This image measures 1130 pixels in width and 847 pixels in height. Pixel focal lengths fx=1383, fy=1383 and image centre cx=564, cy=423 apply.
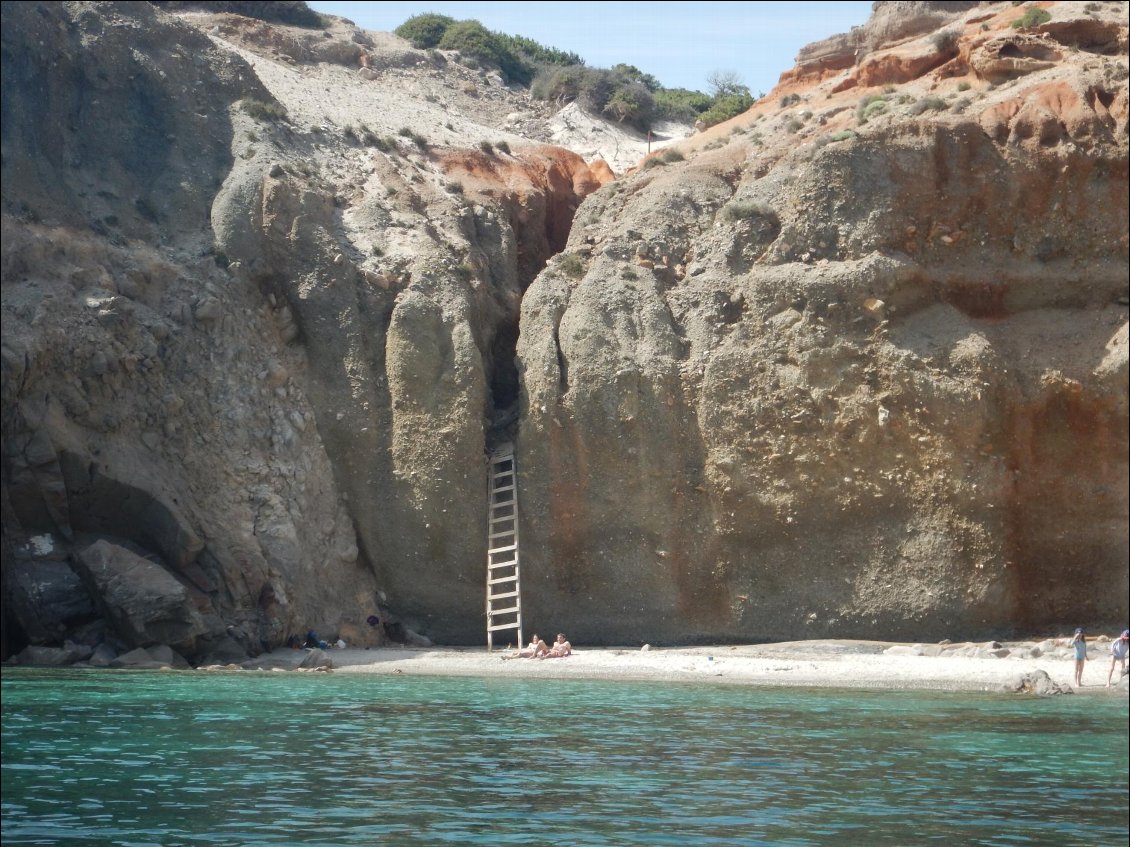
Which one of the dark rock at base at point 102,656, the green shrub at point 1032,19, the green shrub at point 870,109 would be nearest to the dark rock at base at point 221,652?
the dark rock at base at point 102,656

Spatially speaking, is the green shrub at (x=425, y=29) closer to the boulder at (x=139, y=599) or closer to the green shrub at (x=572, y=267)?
the green shrub at (x=572, y=267)

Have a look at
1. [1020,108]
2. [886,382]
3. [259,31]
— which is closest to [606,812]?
[886,382]

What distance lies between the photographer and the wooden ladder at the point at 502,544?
28.5 metres

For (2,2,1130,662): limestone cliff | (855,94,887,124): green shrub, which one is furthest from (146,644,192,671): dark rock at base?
(855,94,887,124): green shrub

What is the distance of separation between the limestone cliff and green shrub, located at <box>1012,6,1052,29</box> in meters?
0.35

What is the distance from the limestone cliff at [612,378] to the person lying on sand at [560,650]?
2.01 metres

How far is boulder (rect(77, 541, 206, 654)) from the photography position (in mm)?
25094

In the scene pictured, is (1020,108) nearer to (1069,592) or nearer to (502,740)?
(1069,592)

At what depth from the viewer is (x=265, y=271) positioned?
31938 millimetres

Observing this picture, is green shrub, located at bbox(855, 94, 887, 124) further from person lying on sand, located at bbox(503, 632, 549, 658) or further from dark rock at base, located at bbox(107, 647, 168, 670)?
dark rock at base, located at bbox(107, 647, 168, 670)

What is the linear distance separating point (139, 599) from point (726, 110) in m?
30.9

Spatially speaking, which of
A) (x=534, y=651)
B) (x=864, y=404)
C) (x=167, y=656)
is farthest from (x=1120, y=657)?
(x=167, y=656)

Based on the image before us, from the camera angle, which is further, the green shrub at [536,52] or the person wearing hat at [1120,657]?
the green shrub at [536,52]

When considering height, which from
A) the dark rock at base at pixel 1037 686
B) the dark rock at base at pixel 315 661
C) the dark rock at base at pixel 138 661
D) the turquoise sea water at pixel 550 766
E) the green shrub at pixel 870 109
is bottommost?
the turquoise sea water at pixel 550 766
